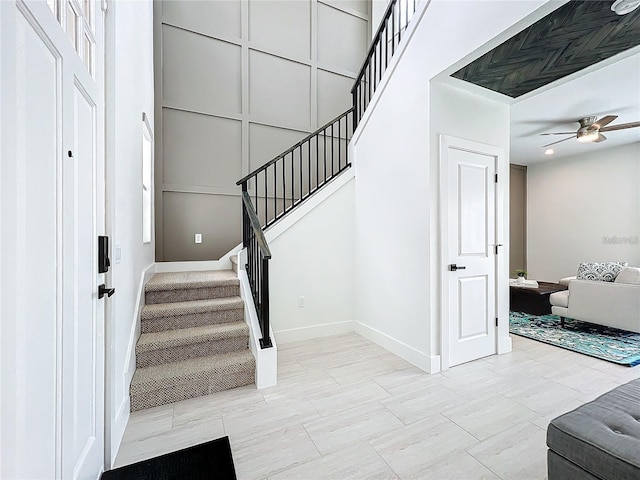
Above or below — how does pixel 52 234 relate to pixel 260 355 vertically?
above

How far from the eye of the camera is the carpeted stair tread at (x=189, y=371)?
2.14m

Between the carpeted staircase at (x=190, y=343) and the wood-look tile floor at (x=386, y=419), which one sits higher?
the carpeted staircase at (x=190, y=343)

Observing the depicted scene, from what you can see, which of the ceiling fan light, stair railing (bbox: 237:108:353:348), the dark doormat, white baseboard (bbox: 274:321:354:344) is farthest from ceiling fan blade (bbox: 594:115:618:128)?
the dark doormat

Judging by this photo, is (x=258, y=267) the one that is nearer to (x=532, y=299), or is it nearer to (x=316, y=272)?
(x=316, y=272)

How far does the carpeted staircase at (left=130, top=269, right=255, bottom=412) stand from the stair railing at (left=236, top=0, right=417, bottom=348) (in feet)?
0.90

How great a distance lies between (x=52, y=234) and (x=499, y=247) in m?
3.54

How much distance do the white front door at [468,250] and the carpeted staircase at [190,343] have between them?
1960 millimetres

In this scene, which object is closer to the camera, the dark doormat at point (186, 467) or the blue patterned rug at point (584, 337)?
the dark doormat at point (186, 467)

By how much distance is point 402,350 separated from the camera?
9.83ft

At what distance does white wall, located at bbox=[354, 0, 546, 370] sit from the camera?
2.36 m

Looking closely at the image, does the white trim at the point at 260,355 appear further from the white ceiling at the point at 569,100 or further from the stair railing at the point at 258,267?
the white ceiling at the point at 569,100

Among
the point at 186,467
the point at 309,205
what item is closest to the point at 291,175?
the point at 309,205

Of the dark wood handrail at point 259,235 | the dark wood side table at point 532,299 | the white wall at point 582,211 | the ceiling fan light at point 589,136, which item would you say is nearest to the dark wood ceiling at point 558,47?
the dark wood handrail at point 259,235

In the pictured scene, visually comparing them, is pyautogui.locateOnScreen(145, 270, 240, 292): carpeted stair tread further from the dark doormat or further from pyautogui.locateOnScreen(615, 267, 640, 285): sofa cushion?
pyautogui.locateOnScreen(615, 267, 640, 285): sofa cushion
